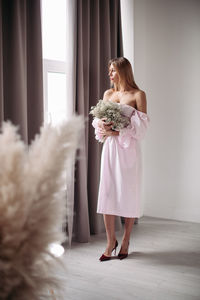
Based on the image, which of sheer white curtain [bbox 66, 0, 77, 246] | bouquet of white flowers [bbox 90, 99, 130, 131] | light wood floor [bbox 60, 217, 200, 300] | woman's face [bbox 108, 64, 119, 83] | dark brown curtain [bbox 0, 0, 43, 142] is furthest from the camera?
sheer white curtain [bbox 66, 0, 77, 246]

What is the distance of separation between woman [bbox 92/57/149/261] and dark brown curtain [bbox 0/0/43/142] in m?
0.65

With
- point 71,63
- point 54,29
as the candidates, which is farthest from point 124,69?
point 54,29

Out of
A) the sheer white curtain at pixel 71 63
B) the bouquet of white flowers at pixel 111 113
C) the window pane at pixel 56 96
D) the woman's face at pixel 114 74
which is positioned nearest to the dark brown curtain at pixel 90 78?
the sheer white curtain at pixel 71 63

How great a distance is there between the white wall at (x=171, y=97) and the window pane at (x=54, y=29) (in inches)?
45.1

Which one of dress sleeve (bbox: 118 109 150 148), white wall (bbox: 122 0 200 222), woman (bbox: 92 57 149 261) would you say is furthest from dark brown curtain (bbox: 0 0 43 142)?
white wall (bbox: 122 0 200 222)

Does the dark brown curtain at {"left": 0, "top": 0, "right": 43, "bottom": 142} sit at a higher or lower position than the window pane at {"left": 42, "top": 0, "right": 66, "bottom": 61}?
lower

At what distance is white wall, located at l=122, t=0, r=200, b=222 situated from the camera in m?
4.40

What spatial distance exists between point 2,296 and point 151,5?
180 inches

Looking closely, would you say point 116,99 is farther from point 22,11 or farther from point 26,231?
point 26,231

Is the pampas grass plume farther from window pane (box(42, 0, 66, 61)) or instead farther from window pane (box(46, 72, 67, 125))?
window pane (box(42, 0, 66, 61))

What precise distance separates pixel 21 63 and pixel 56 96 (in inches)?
36.2

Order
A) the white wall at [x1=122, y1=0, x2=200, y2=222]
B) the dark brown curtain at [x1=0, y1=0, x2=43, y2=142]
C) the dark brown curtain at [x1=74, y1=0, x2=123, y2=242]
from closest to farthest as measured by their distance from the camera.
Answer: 1. the dark brown curtain at [x1=0, y1=0, x2=43, y2=142]
2. the dark brown curtain at [x1=74, y1=0, x2=123, y2=242]
3. the white wall at [x1=122, y1=0, x2=200, y2=222]

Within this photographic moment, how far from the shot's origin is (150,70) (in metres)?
4.64

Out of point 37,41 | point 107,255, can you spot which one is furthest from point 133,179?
point 37,41
